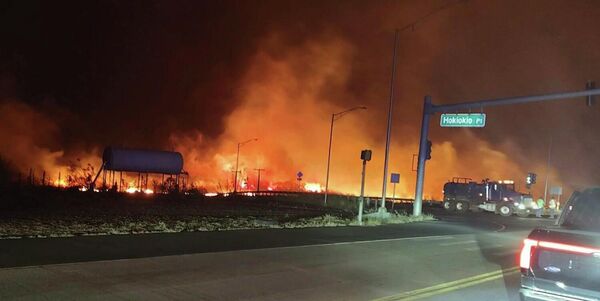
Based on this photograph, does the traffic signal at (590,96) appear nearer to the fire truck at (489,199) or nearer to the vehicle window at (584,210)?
the vehicle window at (584,210)

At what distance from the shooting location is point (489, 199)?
42969mm

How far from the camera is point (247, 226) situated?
62.1 feet

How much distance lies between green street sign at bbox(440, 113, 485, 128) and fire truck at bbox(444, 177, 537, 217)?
656 inches

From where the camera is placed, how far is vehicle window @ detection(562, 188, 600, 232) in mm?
7758

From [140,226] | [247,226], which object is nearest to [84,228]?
[140,226]

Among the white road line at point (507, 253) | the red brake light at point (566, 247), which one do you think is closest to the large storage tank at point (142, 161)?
the white road line at point (507, 253)

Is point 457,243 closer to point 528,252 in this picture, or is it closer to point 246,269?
point 246,269

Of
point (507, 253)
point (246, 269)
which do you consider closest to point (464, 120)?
point (507, 253)

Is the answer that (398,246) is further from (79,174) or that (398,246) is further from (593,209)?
(79,174)

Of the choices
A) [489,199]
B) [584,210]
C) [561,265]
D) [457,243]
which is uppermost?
[584,210]

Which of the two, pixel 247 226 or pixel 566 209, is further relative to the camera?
pixel 247 226

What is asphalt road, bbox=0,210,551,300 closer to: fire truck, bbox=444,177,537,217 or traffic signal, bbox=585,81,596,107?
traffic signal, bbox=585,81,596,107

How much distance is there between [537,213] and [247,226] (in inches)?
1180

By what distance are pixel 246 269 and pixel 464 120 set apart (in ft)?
63.8
